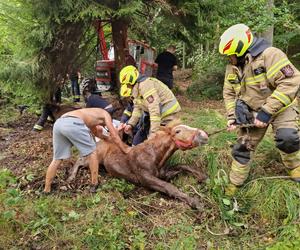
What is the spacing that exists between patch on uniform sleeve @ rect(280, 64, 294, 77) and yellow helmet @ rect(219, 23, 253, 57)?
0.47m

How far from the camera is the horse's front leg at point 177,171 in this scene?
4.90 m

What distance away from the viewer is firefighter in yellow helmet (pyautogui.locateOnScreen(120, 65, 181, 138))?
5359 millimetres

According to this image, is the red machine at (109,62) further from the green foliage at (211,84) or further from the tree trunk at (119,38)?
the green foliage at (211,84)

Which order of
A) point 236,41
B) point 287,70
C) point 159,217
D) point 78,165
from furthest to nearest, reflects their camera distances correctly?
point 78,165 < point 159,217 < point 236,41 < point 287,70

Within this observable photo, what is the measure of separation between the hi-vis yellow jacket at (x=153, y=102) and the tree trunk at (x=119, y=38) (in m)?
3.20

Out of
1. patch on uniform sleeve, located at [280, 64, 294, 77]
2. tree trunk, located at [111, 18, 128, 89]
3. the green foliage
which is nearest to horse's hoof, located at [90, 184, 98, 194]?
patch on uniform sleeve, located at [280, 64, 294, 77]

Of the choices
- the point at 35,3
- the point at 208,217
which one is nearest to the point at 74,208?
the point at 208,217

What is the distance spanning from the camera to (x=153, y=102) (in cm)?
533

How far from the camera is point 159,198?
4.71m

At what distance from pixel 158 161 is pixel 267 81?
1.81 m

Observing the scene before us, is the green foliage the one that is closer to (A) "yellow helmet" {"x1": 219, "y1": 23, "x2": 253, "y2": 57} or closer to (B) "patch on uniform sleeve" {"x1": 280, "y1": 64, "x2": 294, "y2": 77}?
(A) "yellow helmet" {"x1": 219, "y1": 23, "x2": 253, "y2": 57}

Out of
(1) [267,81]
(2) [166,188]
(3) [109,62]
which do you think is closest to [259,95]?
(1) [267,81]

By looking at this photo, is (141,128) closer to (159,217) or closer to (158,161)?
(158,161)

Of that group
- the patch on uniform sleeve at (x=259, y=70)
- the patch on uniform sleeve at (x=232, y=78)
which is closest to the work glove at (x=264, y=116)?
the patch on uniform sleeve at (x=259, y=70)
